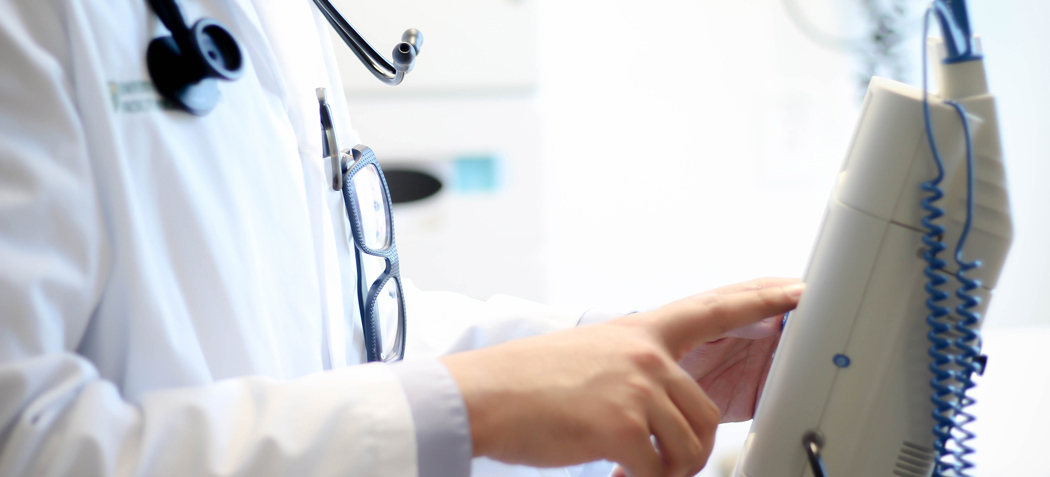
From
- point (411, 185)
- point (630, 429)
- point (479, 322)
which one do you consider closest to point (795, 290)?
point (630, 429)

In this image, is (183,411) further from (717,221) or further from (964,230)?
(717,221)

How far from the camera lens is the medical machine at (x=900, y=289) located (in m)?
0.40

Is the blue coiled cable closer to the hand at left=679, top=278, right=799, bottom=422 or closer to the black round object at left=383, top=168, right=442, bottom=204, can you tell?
the hand at left=679, top=278, right=799, bottom=422

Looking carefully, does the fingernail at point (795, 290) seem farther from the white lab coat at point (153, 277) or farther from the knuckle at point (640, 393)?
the white lab coat at point (153, 277)

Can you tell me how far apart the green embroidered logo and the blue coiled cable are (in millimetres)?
469

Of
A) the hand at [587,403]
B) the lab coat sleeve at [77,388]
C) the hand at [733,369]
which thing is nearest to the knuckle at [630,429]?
the hand at [587,403]

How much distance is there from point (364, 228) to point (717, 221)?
5.43ft

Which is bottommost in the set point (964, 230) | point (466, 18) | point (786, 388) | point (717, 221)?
point (717, 221)

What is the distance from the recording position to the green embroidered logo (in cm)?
39

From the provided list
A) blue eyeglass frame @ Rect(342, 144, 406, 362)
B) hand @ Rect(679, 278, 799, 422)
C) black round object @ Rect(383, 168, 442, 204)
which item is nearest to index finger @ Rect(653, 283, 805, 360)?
hand @ Rect(679, 278, 799, 422)

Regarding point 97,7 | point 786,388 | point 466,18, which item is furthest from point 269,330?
point 466,18

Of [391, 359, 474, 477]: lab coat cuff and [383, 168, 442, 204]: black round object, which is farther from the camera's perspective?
[383, 168, 442, 204]: black round object

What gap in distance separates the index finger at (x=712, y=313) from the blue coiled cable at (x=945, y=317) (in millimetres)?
84

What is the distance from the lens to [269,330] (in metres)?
0.46
